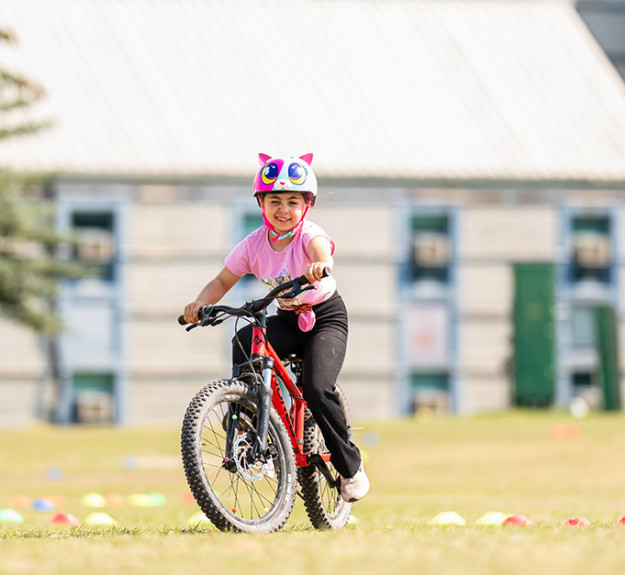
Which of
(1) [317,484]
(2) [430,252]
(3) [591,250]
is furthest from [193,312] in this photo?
(3) [591,250]

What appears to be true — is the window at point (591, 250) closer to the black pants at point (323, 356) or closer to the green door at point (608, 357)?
the green door at point (608, 357)

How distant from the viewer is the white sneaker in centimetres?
696

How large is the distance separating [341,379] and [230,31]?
8456mm

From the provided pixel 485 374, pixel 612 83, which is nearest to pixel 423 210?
pixel 485 374

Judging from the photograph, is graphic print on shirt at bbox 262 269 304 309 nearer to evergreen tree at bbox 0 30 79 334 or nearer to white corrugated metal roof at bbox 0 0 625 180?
evergreen tree at bbox 0 30 79 334

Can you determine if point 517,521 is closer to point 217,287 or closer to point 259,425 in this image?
point 259,425

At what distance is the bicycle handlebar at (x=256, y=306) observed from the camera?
6496 mm

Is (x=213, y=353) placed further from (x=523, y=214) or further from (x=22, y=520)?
(x=22, y=520)

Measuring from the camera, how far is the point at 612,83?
29562 mm

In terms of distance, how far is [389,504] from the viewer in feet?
41.0

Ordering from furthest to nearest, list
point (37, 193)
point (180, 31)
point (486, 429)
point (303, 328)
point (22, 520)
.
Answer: point (180, 31), point (37, 193), point (486, 429), point (22, 520), point (303, 328)

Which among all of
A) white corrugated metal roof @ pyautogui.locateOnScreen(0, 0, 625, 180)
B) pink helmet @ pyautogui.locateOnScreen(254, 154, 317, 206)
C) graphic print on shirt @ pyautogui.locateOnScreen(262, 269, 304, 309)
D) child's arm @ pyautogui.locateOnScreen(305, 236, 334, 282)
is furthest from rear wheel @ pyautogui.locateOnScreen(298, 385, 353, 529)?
white corrugated metal roof @ pyautogui.locateOnScreen(0, 0, 625, 180)

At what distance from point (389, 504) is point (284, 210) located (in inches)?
250

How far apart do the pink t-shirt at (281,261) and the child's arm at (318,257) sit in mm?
44
